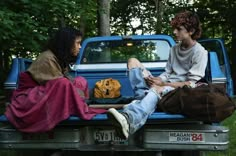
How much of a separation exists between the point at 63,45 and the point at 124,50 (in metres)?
Answer: 3.33

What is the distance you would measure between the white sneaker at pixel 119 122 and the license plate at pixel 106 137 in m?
0.33

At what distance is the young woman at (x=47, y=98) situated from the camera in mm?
4266

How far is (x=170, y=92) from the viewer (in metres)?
4.46

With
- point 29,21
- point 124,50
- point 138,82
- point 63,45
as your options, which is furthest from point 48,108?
point 124,50

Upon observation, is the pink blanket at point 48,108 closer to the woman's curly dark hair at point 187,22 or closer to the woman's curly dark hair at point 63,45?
the woman's curly dark hair at point 63,45

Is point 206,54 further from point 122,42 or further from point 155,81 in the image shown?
point 122,42

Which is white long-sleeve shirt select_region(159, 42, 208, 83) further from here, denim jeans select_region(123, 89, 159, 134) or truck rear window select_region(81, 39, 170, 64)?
truck rear window select_region(81, 39, 170, 64)

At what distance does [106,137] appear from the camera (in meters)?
4.52

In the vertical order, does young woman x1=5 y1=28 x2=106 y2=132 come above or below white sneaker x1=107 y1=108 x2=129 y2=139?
above

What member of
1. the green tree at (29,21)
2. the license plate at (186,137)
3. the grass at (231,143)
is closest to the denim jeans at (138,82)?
the license plate at (186,137)

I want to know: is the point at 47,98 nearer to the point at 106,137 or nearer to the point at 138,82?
the point at 106,137

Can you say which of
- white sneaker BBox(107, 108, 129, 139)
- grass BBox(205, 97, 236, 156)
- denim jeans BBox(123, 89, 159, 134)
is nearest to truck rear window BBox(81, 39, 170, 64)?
grass BBox(205, 97, 236, 156)

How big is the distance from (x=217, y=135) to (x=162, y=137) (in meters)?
0.47

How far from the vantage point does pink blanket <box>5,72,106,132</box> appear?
14.0 ft
